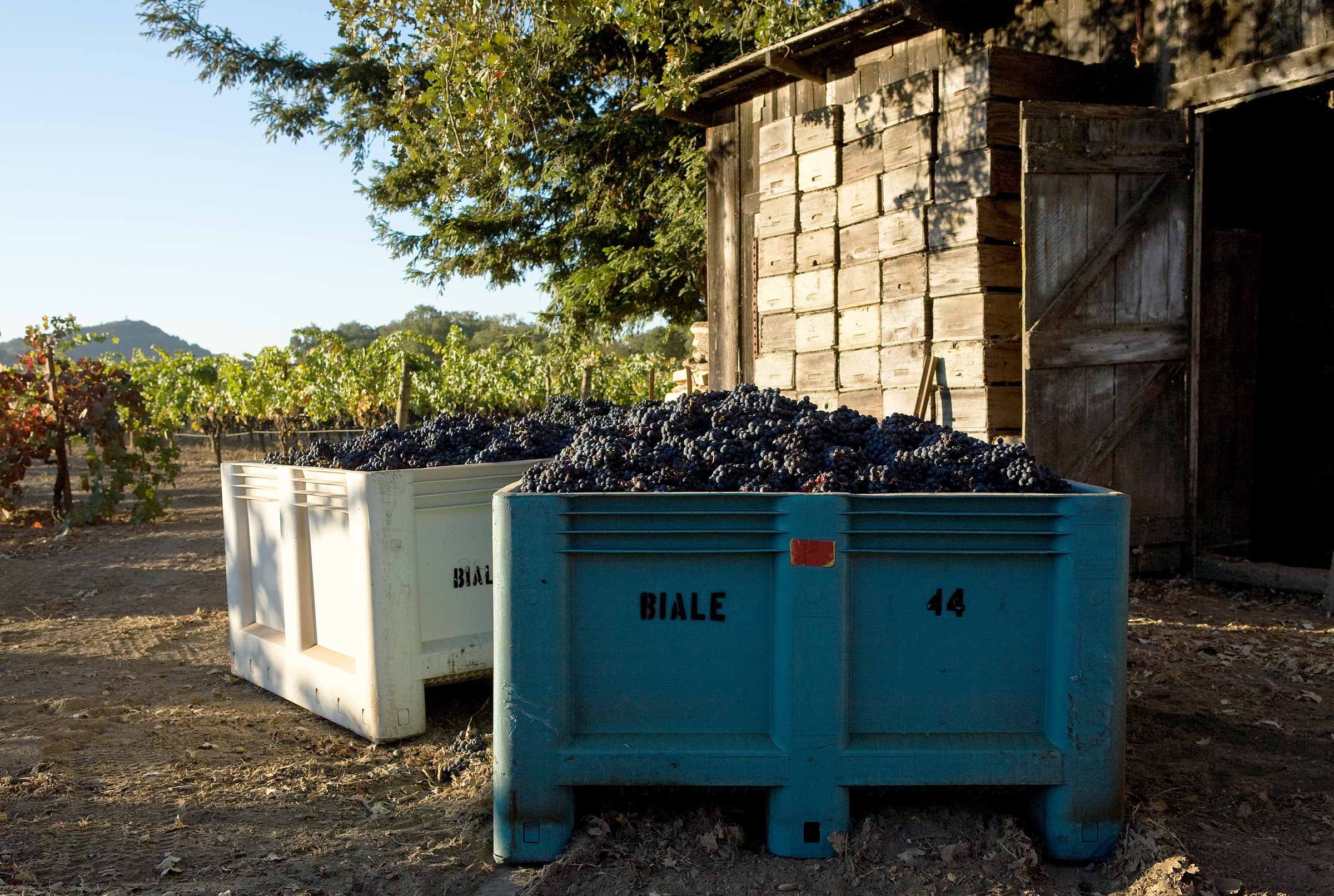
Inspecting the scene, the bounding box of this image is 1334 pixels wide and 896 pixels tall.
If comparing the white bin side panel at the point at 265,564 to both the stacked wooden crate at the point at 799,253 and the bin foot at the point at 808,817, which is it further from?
the stacked wooden crate at the point at 799,253

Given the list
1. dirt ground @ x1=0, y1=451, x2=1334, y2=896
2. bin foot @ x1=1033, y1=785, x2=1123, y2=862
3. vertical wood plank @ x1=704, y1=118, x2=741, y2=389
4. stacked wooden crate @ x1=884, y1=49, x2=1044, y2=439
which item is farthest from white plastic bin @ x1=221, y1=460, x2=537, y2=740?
vertical wood plank @ x1=704, y1=118, x2=741, y2=389

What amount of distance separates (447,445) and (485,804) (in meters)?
1.68

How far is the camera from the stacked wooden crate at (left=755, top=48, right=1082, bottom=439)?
644 cm

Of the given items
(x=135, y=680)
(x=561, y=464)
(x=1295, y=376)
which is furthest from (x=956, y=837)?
(x=1295, y=376)

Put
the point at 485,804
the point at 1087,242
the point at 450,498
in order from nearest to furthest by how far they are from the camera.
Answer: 1. the point at 485,804
2. the point at 450,498
3. the point at 1087,242

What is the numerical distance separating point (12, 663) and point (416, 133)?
4422mm

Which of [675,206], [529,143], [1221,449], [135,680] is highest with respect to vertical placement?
[529,143]

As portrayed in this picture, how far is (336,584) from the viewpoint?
13.3 ft

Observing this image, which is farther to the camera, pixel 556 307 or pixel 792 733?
pixel 556 307

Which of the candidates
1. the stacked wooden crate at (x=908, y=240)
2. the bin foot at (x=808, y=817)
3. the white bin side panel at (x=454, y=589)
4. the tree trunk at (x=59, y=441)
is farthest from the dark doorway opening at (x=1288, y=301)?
the tree trunk at (x=59, y=441)

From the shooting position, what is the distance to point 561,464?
116 inches

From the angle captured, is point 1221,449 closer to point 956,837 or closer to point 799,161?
point 799,161

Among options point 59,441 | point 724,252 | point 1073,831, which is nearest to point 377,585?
point 1073,831

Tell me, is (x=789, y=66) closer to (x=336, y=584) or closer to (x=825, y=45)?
(x=825, y=45)
